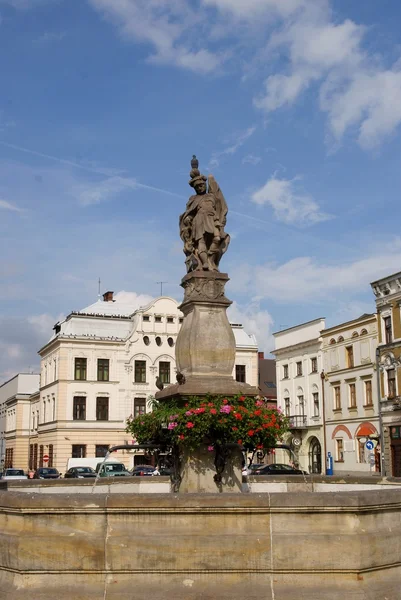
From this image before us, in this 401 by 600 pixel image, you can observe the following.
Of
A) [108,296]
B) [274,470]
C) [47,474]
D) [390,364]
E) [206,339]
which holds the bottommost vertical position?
[47,474]

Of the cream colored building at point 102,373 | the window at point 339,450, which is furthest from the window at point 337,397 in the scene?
the cream colored building at point 102,373

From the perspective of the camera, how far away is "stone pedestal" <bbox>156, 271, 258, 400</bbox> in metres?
10.7

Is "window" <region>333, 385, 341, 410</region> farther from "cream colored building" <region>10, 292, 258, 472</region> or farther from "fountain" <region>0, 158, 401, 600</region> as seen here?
"fountain" <region>0, 158, 401, 600</region>

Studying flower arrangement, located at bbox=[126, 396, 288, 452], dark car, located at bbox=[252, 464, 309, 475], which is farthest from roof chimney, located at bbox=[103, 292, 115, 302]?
flower arrangement, located at bbox=[126, 396, 288, 452]

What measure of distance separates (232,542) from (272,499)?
61 cm

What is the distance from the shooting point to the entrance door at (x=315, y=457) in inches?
1997

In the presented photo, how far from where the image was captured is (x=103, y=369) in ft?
186

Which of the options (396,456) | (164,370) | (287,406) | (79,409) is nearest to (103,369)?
(79,409)

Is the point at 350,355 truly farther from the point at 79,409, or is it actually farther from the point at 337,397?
the point at 79,409

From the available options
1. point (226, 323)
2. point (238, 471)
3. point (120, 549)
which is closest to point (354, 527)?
point (120, 549)

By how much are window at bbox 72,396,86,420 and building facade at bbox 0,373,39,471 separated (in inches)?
745

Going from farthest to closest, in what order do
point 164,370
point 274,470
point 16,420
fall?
point 16,420, point 164,370, point 274,470

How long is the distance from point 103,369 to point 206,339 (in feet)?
153

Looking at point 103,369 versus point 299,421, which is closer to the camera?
point 299,421
